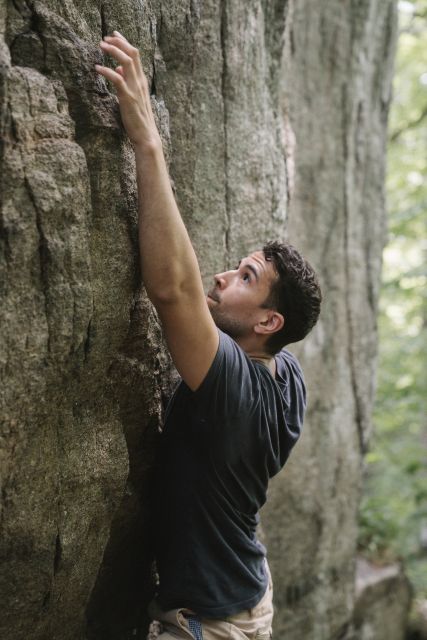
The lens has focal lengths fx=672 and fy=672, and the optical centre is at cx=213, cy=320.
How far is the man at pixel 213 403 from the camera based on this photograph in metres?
2.99

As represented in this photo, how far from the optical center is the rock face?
108 inches

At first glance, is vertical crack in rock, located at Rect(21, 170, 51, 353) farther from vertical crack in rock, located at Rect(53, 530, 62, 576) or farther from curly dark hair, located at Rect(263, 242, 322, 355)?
curly dark hair, located at Rect(263, 242, 322, 355)

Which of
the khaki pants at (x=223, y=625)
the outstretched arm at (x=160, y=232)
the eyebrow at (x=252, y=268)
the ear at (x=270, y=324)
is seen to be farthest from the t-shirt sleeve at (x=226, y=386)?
the khaki pants at (x=223, y=625)

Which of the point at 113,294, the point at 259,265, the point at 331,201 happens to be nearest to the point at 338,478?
the point at 331,201

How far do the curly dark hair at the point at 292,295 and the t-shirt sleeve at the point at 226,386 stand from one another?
39 cm

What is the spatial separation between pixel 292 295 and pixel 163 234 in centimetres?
87

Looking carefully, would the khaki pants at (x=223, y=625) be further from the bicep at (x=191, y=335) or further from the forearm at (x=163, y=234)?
the forearm at (x=163, y=234)

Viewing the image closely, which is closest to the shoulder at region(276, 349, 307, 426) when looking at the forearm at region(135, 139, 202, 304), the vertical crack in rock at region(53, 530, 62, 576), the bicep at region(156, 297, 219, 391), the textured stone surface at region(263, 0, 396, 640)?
the bicep at region(156, 297, 219, 391)

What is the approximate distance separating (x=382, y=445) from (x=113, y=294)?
11.4 metres

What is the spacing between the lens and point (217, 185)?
4508 millimetres

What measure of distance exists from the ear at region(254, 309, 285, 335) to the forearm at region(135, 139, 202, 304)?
599 mm

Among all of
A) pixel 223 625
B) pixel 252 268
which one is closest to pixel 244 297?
pixel 252 268

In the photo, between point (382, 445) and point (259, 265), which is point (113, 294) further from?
point (382, 445)

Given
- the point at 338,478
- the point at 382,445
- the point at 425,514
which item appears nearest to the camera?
the point at 338,478
